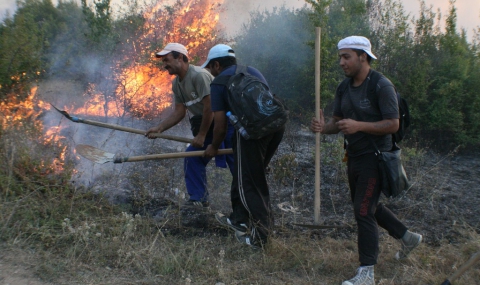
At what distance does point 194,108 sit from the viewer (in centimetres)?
540

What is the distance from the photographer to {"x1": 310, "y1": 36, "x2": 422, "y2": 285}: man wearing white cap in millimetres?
3551

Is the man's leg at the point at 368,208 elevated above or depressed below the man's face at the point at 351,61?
below

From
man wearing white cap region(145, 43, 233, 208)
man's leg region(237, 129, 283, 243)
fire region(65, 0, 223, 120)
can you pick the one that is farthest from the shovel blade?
fire region(65, 0, 223, 120)

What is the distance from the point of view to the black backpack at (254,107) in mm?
4070

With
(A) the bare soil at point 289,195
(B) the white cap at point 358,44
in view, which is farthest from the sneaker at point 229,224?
(B) the white cap at point 358,44

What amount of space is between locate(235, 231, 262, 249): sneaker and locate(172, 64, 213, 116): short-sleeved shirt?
1622 millimetres

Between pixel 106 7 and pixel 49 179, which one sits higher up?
pixel 106 7

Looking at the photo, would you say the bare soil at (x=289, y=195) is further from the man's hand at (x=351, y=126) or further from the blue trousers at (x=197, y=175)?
the man's hand at (x=351, y=126)

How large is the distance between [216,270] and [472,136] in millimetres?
7892

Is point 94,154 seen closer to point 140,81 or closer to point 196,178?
point 196,178

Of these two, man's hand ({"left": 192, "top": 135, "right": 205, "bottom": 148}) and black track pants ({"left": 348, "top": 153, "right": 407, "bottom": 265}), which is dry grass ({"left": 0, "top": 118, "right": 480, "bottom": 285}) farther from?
man's hand ({"left": 192, "top": 135, "right": 205, "bottom": 148})

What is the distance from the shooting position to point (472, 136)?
9.65 metres

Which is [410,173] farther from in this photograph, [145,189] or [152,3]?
[152,3]

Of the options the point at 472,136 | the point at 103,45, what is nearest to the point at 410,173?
the point at 472,136
